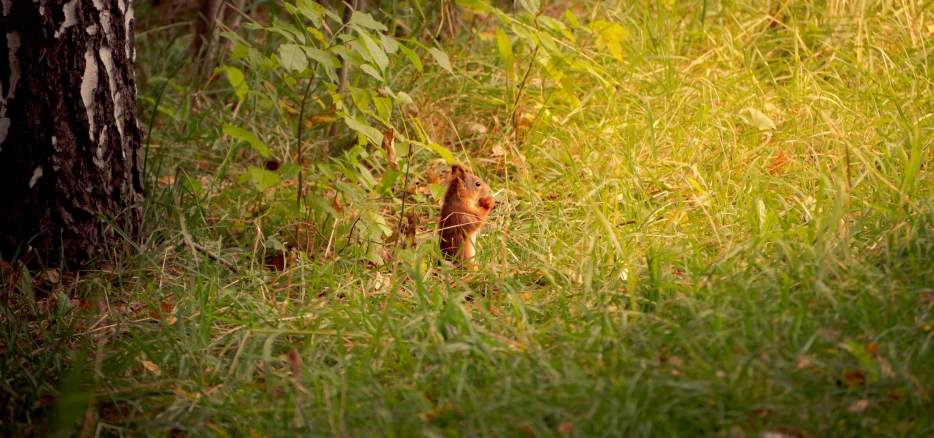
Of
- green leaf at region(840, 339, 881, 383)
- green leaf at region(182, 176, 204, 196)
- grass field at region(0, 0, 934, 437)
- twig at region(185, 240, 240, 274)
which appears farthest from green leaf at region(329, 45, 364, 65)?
green leaf at region(840, 339, 881, 383)

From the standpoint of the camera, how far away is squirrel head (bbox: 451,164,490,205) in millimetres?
3490

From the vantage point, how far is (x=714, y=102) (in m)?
4.30

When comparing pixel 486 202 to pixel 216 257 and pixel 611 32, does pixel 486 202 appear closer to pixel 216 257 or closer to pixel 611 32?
pixel 611 32

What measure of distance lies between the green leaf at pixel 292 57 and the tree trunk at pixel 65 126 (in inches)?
32.5

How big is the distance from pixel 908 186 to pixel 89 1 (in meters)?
2.93

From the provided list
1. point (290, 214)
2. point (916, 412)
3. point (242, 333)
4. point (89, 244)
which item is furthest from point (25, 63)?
point (916, 412)

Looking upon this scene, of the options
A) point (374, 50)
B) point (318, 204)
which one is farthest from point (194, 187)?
point (374, 50)

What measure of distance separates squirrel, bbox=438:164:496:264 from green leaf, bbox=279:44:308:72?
918mm

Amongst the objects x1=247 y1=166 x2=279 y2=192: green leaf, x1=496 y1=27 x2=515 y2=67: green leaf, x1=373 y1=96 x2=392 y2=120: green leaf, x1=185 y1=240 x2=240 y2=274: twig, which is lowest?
x1=185 y1=240 x2=240 y2=274: twig

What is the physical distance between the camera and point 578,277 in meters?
2.90

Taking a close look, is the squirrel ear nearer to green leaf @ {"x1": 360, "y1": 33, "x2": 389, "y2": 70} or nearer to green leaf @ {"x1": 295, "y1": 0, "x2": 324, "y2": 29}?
green leaf @ {"x1": 360, "y1": 33, "x2": 389, "y2": 70}

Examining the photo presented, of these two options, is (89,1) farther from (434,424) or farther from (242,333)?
(434,424)

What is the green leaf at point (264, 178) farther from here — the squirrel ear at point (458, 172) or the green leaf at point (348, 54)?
the squirrel ear at point (458, 172)

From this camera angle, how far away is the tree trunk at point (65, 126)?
2980 millimetres
